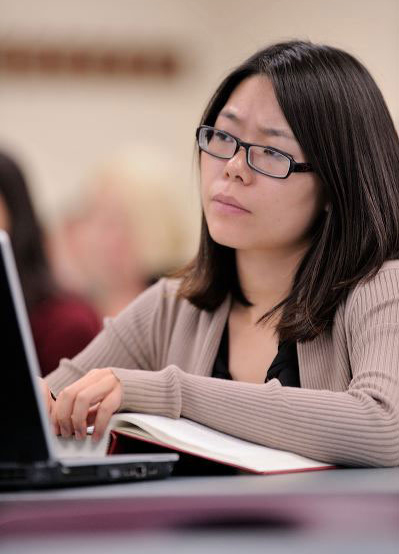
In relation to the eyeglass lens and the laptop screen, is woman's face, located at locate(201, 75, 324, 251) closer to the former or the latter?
the eyeglass lens

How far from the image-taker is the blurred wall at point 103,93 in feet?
19.1

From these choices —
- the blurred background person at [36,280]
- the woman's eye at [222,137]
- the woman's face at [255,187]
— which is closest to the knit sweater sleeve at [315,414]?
the woman's face at [255,187]

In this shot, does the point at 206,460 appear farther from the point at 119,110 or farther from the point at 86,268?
the point at 119,110

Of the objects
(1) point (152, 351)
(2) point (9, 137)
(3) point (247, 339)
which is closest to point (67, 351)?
(1) point (152, 351)

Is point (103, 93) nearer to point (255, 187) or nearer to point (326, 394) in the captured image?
point (255, 187)

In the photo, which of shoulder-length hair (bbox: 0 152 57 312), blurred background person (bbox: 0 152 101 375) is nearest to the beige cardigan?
blurred background person (bbox: 0 152 101 375)

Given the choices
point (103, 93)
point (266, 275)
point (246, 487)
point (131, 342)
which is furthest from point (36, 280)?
point (103, 93)

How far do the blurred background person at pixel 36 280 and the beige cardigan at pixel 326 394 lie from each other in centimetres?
111

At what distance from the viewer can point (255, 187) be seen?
1470 millimetres

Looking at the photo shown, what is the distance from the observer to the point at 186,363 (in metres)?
1.65

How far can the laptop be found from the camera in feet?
2.87

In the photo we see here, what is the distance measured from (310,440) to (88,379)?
10.9 inches

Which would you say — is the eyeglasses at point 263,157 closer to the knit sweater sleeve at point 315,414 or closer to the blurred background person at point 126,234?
the knit sweater sleeve at point 315,414

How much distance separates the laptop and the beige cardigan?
268 mm
